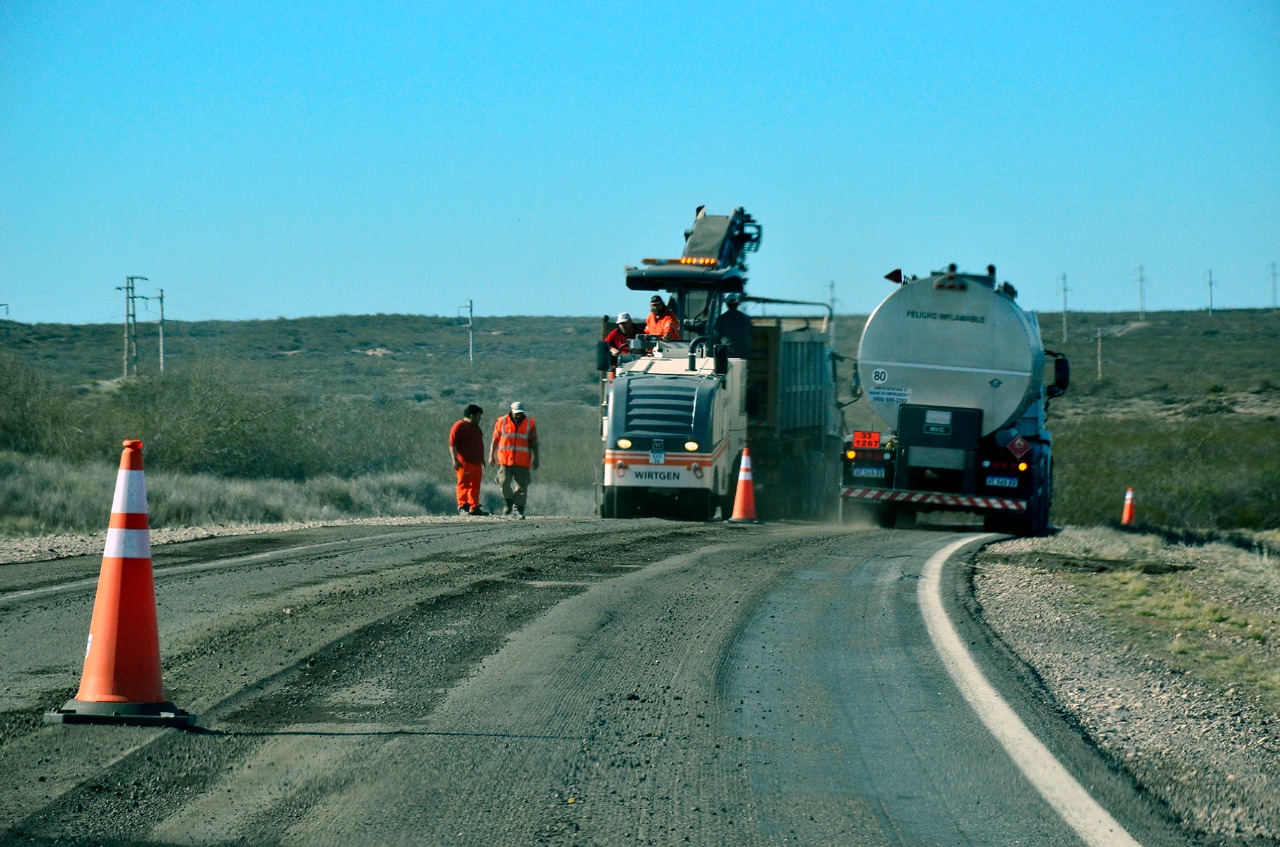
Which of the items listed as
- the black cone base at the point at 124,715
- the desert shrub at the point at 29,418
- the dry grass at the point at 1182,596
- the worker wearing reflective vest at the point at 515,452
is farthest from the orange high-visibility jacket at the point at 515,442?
the black cone base at the point at 124,715

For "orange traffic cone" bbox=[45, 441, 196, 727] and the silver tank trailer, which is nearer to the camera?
"orange traffic cone" bbox=[45, 441, 196, 727]

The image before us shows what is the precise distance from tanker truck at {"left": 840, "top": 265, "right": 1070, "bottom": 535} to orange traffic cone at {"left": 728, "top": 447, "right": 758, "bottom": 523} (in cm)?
150

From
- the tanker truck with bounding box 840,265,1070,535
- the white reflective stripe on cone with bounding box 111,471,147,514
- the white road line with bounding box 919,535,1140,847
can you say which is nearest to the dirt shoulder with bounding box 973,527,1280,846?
the white road line with bounding box 919,535,1140,847

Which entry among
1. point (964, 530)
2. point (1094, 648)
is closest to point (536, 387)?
point (964, 530)

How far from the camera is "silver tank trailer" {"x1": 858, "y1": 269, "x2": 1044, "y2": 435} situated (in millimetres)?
18609

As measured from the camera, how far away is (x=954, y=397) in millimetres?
18953

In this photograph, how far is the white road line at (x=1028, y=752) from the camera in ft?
15.4

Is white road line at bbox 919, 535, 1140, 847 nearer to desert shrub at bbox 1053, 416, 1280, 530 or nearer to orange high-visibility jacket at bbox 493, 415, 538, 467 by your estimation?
orange high-visibility jacket at bbox 493, 415, 538, 467

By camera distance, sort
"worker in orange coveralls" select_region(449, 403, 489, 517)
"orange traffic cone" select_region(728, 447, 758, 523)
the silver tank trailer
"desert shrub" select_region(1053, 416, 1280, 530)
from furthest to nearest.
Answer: "desert shrub" select_region(1053, 416, 1280, 530), "worker in orange coveralls" select_region(449, 403, 489, 517), "orange traffic cone" select_region(728, 447, 758, 523), the silver tank trailer

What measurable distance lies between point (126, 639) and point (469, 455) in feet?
50.8

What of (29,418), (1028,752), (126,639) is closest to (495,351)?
(29,418)

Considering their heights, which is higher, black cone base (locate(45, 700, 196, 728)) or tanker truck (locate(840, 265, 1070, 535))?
Result: tanker truck (locate(840, 265, 1070, 535))

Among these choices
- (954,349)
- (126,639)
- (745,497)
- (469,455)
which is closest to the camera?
(126,639)

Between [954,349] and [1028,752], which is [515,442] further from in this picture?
[1028,752]
